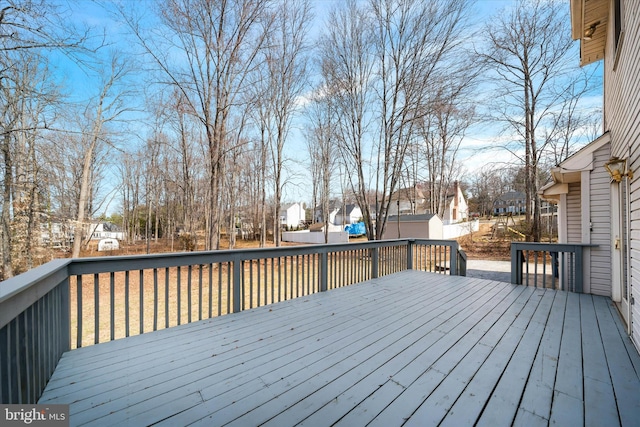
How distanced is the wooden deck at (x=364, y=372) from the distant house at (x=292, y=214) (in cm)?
4147

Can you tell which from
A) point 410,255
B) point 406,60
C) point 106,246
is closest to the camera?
point 410,255

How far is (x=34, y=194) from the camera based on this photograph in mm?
7945

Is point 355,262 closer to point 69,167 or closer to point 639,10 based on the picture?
point 639,10

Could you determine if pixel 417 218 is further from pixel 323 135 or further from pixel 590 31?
pixel 590 31

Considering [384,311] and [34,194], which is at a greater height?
[34,194]

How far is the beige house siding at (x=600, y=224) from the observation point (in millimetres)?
4125

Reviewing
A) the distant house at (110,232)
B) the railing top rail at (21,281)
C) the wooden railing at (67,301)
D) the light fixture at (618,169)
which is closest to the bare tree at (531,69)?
the light fixture at (618,169)

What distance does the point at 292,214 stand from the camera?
46.6m

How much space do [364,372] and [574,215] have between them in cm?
660

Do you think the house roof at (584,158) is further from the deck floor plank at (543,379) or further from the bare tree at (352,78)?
the bare tree at (352,78)

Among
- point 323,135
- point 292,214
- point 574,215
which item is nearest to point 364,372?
point 574,215

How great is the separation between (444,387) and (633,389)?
50.9 inches

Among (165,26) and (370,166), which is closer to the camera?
(165,26)

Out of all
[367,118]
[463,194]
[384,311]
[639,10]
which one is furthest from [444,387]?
[463,194]
